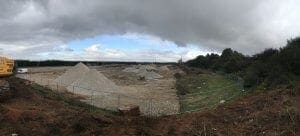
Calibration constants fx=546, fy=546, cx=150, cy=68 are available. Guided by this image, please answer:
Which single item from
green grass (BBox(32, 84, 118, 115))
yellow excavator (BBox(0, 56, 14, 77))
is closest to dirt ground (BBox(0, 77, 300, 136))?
green grass (BBox(32, 84, 118, 115))

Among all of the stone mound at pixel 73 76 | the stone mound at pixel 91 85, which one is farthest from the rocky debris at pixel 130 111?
the stone mound at pixel 73 76

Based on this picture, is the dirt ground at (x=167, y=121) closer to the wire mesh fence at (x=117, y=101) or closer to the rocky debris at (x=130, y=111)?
the rocky debris at (x=130, y=111)

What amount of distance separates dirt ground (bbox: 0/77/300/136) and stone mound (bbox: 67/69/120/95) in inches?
588

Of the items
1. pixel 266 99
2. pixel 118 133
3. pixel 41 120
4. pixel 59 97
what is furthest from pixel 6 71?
pixel 266 99

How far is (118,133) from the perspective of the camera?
29.0 metres

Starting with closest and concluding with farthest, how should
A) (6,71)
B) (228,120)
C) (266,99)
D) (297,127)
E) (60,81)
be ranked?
(297,127)
(228,120)
(266,99)
(6,71)
(60,81)

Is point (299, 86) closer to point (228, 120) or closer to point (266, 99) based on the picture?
point (266, 99)

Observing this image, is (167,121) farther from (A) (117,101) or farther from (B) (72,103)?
(A) (117,101)

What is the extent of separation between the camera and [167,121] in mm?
33844

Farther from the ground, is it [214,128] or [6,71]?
[6,71]

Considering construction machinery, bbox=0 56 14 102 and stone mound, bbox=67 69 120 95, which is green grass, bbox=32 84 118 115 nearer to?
construction machinery, bbox=0 56 14 102

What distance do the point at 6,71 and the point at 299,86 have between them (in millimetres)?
21750

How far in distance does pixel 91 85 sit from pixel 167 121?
2175 centimetres

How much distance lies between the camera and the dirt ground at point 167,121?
1177 inches
